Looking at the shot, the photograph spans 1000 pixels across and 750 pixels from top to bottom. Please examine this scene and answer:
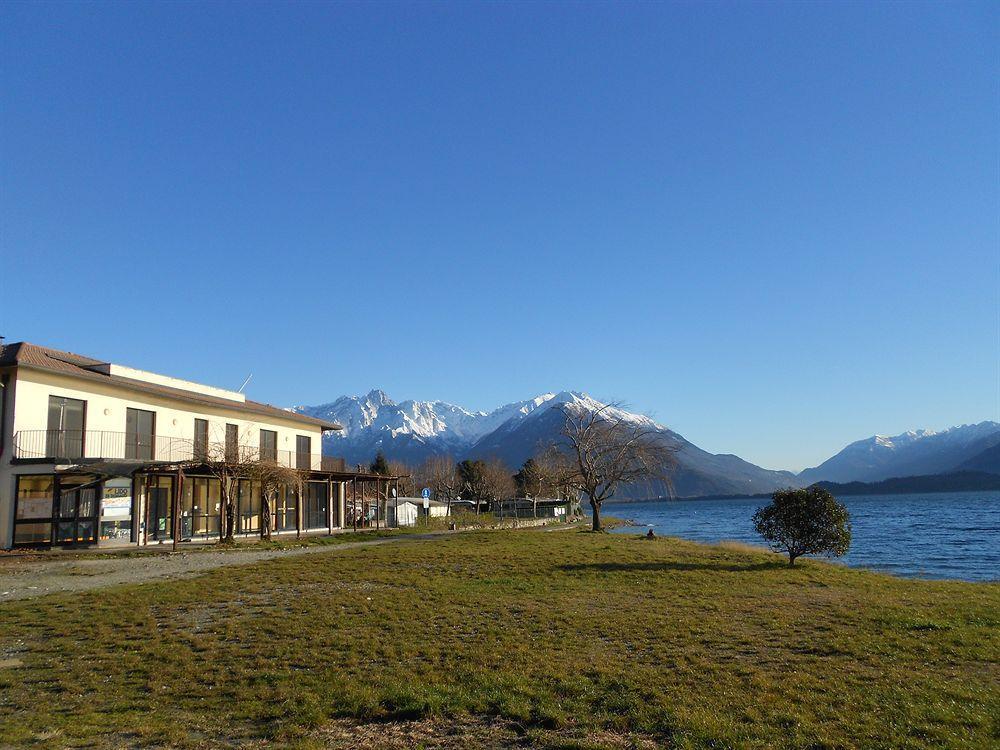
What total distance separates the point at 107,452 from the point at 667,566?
2101 centimetres

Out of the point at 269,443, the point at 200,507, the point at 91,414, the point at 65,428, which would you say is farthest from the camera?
the point at 269,443

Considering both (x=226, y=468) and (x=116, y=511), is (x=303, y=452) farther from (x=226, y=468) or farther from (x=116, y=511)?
(x=116, y=511)

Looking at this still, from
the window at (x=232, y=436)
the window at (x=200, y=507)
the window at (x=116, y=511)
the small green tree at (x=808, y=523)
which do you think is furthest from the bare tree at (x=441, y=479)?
the small green tree at (x=808, y=523)

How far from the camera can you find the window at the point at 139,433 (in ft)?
92.3

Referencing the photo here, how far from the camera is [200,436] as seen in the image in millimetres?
31828

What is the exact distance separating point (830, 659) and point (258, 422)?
32.3 metres

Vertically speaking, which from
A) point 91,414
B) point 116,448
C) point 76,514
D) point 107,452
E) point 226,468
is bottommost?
point 76,514

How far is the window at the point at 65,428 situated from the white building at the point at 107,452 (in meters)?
0.04

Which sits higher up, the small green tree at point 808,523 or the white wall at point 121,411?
the white wall at point 121,411

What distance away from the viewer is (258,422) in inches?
1425

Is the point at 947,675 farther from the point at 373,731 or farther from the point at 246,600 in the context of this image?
the point at 246,600

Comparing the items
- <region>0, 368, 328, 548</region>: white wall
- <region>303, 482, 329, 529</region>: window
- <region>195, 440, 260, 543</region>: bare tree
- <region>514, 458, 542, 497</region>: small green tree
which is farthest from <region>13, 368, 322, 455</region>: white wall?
<region>514, 458, 542, 497</region>: small green tree

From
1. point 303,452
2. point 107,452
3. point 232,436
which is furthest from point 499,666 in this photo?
point 303,452

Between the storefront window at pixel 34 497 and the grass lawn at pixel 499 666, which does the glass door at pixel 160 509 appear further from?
the grass lawn at pixel 499 666
